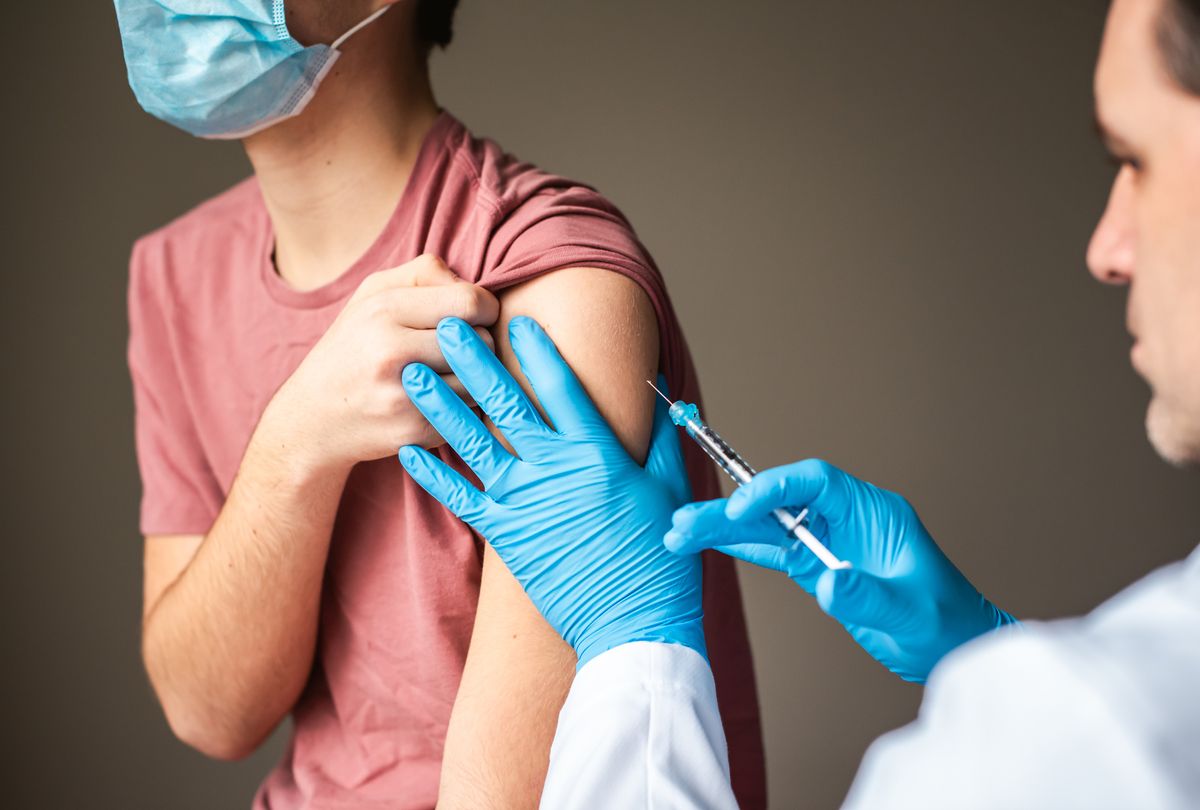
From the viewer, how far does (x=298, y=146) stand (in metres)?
1.34

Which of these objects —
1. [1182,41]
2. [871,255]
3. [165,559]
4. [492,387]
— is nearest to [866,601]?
[492,387]

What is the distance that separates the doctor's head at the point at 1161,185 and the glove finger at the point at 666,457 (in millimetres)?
456

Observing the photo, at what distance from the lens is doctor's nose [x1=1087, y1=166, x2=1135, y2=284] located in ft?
3.36

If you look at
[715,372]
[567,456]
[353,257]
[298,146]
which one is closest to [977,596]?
[567,456]

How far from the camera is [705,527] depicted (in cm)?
110

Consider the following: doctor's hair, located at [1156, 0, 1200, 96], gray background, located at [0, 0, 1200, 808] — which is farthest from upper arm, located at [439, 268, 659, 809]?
gray background, located at [0, 0, 1200, 808]

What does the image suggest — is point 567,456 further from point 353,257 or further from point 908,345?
point 908,345

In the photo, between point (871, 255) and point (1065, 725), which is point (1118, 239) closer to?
point (1065, 725)

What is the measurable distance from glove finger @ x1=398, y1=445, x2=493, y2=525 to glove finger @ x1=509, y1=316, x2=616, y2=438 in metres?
0.11

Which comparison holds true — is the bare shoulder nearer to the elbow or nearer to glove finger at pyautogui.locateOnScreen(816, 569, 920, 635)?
glove finger at pyautogui.locateOnScreen(816, 569, 920, 635)

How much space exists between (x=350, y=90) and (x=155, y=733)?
1.95 metres

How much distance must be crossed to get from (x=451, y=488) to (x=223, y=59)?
53 centimetres

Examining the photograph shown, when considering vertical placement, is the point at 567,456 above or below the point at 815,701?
above

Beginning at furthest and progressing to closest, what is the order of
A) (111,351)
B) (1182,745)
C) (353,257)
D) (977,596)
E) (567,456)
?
1. (111,351)
2. (353,257)
3. (977,596)
4. (567,456)
5. (1182,745)
